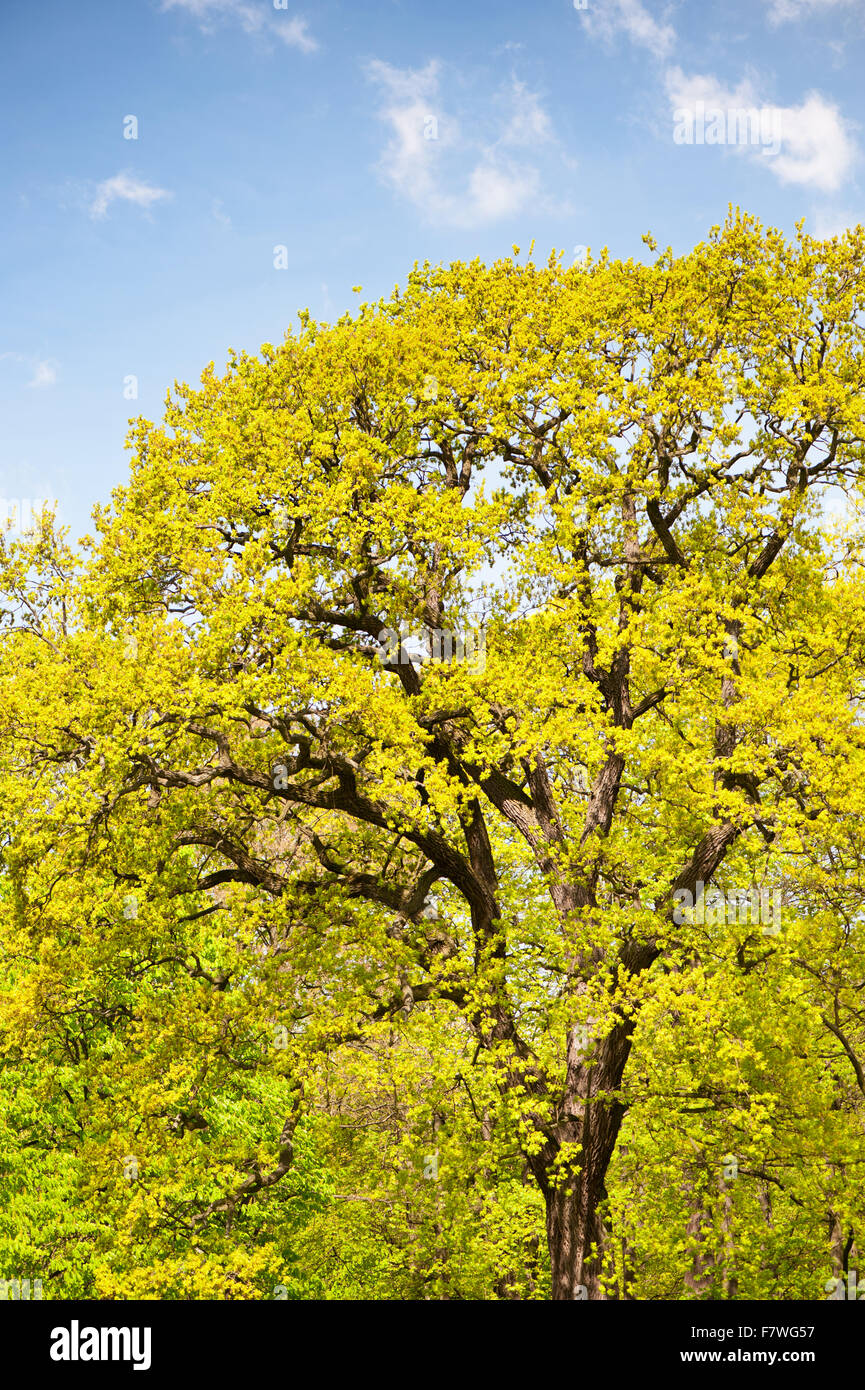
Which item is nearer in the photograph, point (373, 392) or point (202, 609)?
point (202, 609)

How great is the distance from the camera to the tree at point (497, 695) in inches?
507

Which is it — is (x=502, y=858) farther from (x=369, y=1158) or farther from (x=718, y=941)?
(x=369, y=1158)

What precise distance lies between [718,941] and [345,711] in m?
6.07

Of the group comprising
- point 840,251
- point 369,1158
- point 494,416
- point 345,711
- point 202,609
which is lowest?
point 369,1158

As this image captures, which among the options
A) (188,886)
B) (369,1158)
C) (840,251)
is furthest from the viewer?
(369,1158)

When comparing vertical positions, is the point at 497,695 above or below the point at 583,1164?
above

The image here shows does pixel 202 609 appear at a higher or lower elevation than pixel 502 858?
higher

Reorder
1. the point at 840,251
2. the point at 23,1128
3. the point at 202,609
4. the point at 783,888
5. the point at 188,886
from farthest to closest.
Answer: the point at 23,1128, the point at 783,888, the point at 188,886, the point at 840,251, the point at 202,609

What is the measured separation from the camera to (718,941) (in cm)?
1474

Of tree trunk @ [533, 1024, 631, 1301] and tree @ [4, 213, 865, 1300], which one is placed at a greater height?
tree @ [4, 213, 865, 1300]

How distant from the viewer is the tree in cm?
1288

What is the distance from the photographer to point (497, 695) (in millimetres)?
13570

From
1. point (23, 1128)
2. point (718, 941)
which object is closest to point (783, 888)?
point (718, 941)

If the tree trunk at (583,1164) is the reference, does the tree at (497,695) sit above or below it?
above
